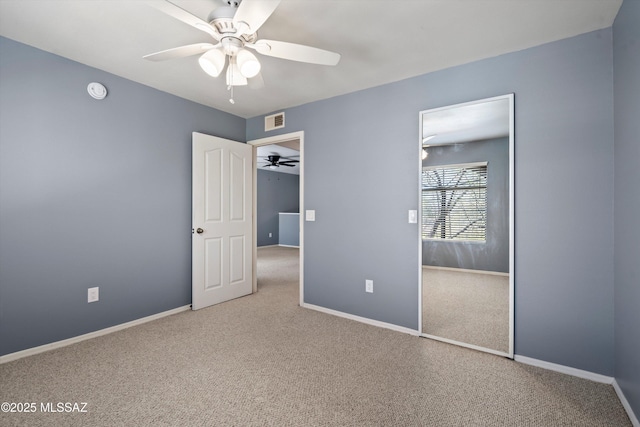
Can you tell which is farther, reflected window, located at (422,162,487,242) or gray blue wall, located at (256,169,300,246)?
gray blue wall, located at (256,169,300,246)

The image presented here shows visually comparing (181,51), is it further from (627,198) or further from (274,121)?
(627,198)

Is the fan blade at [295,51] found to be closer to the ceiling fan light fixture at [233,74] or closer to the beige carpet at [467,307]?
the ceiling fan light fixture at [233,74]

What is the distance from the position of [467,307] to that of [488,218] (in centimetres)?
80

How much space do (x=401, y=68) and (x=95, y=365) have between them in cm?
338

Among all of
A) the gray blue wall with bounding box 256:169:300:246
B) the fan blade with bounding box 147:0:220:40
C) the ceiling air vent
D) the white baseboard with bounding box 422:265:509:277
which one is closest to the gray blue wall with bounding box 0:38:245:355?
the ceiling air vent

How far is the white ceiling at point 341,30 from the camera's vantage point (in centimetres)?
182

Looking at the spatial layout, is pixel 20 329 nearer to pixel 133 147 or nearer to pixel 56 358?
pixel 56 358

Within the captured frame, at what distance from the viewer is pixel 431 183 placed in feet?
8.77

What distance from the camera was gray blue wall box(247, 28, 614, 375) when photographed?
2.01 metres

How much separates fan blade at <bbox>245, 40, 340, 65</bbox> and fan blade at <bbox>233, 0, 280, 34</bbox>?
14 centimetres

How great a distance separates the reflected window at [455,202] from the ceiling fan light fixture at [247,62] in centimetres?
169

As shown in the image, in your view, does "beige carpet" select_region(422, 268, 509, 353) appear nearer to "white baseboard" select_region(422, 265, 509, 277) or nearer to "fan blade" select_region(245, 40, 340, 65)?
"white baseboard" select_region(422, 265, 509, 277)

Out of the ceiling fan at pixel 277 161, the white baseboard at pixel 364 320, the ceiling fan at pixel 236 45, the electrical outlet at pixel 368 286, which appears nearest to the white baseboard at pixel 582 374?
the white baseboard at pixel 364 320


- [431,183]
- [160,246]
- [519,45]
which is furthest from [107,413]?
[519,45]
